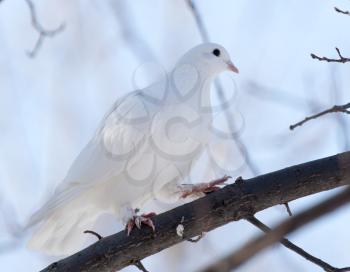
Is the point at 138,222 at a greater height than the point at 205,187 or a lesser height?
lesser

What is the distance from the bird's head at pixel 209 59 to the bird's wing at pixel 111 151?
66 cm

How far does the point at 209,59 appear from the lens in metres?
4.18

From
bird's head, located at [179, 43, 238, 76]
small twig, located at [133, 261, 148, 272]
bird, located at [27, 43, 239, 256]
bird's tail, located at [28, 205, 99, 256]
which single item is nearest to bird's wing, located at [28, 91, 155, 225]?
bird, located at [27, 43, 239, 256]

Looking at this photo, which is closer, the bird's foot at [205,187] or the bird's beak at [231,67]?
the bird's foot at [205,187]

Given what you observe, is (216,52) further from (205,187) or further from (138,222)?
(138,222)

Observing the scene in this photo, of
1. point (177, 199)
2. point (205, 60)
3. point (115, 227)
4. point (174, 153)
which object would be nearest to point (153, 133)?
point (174, 153)

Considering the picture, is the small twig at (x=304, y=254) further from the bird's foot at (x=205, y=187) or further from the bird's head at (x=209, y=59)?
the bird's head at (x=209, y=59)

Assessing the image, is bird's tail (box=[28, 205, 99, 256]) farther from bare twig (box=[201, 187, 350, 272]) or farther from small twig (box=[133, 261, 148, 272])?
bare twig (box=[201, 187, 350, 272])

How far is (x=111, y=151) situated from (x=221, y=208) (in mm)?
1082

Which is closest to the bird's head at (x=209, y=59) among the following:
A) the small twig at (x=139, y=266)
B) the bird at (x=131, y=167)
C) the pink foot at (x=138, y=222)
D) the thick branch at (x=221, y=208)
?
the bird at (x=131, y=167)

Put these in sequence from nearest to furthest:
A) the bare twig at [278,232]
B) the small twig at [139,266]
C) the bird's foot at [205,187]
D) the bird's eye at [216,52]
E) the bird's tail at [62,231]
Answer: the bare twig at [278,232] < the small twig at [139,266] < the bird's foot at [205,187] < the bird's tail at [62,231] < the bird's eye at [216,52]

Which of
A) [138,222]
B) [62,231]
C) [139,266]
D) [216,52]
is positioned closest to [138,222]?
[138,222]

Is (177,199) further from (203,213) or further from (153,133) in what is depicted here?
(203,213)

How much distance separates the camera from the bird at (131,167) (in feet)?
10.9
